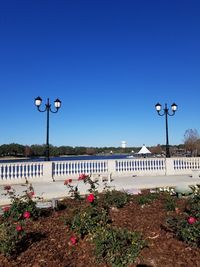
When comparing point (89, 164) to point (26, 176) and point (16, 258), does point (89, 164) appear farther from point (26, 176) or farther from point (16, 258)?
point (16, 258)

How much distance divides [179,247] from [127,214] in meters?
1.78

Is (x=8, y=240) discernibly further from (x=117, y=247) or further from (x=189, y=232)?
(x=189, y=232)

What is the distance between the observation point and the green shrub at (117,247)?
132 inches

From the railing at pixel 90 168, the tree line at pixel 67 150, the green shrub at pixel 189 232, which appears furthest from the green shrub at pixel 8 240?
the tree line at pixel 67 150

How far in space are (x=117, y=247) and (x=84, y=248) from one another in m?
0.64

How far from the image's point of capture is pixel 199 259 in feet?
11.2

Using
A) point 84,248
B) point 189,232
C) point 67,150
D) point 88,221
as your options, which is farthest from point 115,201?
point 67,150

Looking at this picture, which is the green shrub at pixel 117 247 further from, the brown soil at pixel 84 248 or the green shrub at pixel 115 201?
the green shrub at pixel 115 201

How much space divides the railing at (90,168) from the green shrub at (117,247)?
10.2 meters

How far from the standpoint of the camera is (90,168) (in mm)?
14727

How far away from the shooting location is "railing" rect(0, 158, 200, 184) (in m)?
13.3

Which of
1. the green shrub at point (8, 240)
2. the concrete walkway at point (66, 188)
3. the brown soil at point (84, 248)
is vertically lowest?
the concrete walkway at point (66, 188)

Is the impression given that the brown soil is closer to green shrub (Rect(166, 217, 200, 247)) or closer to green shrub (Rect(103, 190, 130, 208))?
green shrub (Rect(166, 217, 200, 247))

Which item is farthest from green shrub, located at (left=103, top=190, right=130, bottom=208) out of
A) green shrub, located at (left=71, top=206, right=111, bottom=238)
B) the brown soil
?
green shrub, located at (left=71, top=206, right=111, bottom=238)
